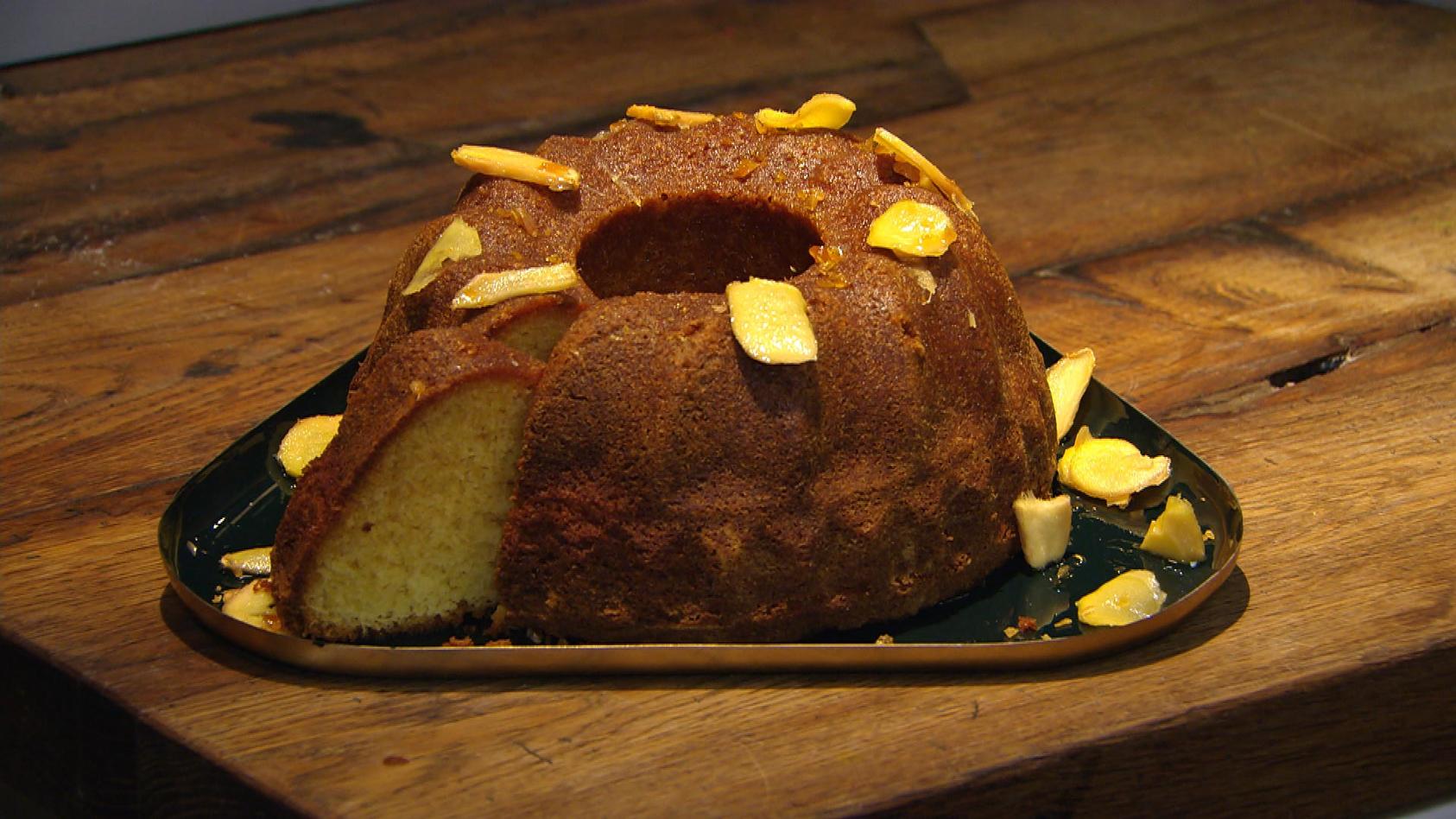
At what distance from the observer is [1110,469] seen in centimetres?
212

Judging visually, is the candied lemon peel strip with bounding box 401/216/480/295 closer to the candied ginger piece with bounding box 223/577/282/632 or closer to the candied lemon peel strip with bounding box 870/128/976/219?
the candied ginger piece with bounding box 223/577/282/632

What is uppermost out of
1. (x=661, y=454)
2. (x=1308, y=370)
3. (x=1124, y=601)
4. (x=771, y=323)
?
(x=771, y=323)

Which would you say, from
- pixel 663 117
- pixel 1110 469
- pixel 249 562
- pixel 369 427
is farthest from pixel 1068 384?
pixel 249 562

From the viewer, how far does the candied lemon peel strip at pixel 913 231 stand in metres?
1.93

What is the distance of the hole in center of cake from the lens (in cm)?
207

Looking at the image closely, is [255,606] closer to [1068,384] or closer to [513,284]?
[513,284]

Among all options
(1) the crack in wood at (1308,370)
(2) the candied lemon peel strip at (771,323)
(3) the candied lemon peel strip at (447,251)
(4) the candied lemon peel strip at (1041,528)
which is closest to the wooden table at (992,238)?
(1) the crack in wood at (1308,370)

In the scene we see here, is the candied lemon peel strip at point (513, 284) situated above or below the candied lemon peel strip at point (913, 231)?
above

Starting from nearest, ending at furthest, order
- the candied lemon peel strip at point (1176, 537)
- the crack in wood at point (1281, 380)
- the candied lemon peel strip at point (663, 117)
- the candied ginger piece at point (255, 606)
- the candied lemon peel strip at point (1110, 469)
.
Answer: the candied ginger piece at point (255, 606) → the candied lemon peel strip at point (1176, 537) → the candied lemon peel strip at point (1110, 469) → the candied lemon peel strip at point (663, 117) → the crack in wood at point (1281, 380)

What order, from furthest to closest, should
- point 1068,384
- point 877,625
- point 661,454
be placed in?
point 1068,384 < point 877,625 < point 661,454

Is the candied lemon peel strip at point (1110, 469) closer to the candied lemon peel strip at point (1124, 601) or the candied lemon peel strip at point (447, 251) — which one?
the candied lemon peel strip at point (1124, 601)

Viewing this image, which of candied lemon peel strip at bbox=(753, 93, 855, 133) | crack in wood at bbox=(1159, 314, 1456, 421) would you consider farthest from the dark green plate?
candied lemon peel strip at bbox=(753, 93, 855, 133)

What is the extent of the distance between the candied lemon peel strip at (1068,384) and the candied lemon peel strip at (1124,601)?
303 mm

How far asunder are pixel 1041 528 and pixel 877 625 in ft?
0.75
